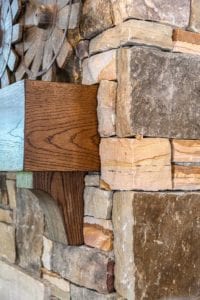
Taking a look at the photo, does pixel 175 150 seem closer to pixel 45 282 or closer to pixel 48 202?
pixel 48 202

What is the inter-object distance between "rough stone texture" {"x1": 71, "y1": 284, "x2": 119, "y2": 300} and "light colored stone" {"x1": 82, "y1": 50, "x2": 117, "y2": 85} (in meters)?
0.69

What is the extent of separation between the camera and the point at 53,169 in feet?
4.17

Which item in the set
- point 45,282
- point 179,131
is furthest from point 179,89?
point 45,282

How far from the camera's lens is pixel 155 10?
1320 mm

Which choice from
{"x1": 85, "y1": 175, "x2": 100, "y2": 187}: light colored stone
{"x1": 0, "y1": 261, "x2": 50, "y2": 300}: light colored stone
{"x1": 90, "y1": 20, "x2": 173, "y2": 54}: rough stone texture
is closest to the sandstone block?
{"x1": 85, "y1": 175, "x2": 100, "y2": 187}: light colored stone

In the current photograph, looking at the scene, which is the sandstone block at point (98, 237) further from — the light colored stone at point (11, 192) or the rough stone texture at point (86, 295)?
the light colored stone at point (11, 192)

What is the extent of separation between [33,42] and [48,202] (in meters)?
0.69

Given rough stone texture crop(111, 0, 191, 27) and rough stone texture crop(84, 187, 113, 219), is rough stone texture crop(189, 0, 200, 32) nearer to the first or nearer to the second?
rough stone texture crop(111, 0, 191, 27)

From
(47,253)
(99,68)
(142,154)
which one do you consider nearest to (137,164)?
(142,154)

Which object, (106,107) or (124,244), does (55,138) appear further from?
(124,244)

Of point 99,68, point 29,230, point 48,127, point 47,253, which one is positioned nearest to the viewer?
point 48,127

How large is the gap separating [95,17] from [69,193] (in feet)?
1.95

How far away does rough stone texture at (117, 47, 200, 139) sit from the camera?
1.27 meters

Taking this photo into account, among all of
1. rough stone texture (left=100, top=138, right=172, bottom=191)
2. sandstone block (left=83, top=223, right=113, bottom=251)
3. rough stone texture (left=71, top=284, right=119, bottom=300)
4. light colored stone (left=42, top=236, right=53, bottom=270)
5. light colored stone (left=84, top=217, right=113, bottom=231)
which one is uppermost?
rough stone texture (left=100, top=138, right=172, bottom=191)
